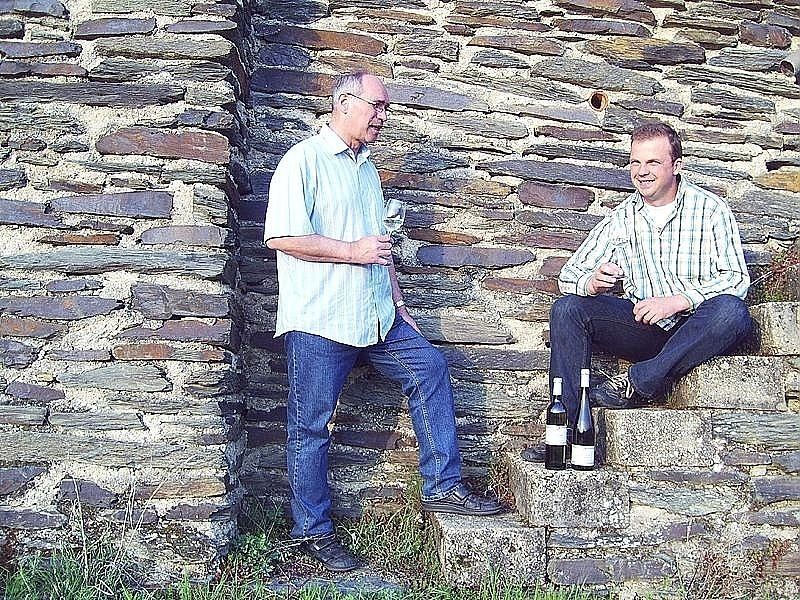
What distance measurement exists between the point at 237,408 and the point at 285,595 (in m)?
0.83

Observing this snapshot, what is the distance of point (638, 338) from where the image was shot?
145 inches

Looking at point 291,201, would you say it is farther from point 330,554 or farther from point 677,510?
point 677,510

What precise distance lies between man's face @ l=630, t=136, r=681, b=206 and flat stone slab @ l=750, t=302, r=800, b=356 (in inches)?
27.4

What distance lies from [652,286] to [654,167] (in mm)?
539

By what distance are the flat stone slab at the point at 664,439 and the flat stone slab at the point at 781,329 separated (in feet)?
1.57

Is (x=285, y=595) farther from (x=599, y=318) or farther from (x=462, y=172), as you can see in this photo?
(x=462, y=172)

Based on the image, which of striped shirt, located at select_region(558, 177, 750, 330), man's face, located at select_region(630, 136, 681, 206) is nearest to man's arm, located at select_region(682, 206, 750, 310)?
striped shirt, located at select_region(558, 177, 750, 330)

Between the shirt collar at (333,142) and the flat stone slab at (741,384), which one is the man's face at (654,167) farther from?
the shirt collar at (333,142)

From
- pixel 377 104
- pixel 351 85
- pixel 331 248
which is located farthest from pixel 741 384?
pixel 351 85

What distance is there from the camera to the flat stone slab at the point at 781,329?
3510 mm

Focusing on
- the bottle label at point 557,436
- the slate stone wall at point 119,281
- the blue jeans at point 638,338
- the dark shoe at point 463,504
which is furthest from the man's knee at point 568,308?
the slate stone wall at point 119,281

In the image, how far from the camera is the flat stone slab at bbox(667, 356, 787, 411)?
3.44m

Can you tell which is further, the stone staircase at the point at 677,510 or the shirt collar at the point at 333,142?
the shirt collar at the point at 333,142

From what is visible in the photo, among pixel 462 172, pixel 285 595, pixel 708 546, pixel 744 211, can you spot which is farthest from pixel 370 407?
pixel 744 211
